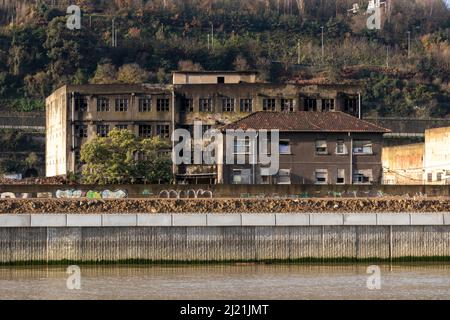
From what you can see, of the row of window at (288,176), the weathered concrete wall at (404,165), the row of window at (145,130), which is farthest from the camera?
the row of window at (145,130)

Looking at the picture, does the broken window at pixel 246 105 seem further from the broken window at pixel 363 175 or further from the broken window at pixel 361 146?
the broken window at pixel 363 175

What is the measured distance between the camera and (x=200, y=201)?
68.1 meters

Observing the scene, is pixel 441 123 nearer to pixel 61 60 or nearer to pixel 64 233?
pixel 61 60

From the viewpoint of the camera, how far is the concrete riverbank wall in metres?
62.9

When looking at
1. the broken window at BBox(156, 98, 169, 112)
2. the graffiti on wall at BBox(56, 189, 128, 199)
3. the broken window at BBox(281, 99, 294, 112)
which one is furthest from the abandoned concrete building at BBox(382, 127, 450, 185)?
the graffiti on wall at BBox(56, 189, 128, 199)

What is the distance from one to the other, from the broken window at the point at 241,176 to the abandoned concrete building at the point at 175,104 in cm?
1911

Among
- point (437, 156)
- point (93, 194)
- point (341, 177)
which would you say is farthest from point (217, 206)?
point (437, 156)

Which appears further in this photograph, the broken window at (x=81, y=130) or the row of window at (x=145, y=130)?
the broken window at (x=81, y=130)

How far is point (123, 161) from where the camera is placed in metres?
95.2

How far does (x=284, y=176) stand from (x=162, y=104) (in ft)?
79.6

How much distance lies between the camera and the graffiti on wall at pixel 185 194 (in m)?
75.2

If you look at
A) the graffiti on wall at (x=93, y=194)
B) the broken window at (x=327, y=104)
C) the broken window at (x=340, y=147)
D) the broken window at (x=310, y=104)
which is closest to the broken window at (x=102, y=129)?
the broken window at (x=310, y=104)

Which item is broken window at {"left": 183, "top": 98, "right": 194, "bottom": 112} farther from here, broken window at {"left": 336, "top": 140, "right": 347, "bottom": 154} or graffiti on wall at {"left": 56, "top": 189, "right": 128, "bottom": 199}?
graffiti on wall at {"left": 56, "top": 189, "right": 128, "bottom": 199}

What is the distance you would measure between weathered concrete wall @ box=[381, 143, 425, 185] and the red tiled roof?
53.6 ft
